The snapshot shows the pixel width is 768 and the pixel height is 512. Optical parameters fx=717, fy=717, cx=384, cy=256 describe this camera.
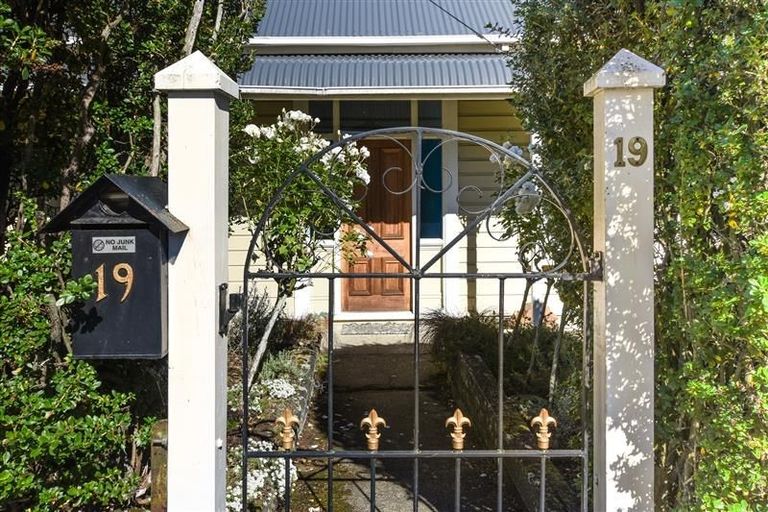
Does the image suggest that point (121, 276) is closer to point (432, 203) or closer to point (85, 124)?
point (85, 124)

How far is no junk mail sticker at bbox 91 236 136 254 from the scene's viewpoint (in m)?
2.67

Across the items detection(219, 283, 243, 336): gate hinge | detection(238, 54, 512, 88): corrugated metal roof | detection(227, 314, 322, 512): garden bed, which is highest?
detection(238, 54, 512, 88): corrugated metal roof

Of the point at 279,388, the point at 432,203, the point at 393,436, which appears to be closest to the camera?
the point at 279,388

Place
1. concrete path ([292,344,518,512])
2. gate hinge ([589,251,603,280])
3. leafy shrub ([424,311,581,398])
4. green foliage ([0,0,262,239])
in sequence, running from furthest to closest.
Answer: leafy shrub ([424,311,581,398]) < concrete path ([292,344,518,512]) < green foliage ([0,0,262,239]) < gate hinge ([589,251,603,280])

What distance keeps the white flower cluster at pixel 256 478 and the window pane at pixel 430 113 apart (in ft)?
18.3

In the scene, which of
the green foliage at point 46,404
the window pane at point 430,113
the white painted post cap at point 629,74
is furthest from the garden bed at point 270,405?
the window pane at point 430,113

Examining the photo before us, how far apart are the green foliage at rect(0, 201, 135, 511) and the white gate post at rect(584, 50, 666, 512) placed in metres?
2.15

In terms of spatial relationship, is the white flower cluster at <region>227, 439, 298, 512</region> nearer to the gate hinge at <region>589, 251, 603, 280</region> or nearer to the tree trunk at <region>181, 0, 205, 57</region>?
the gate hinge at <region>589, 251, 603, 280</region>

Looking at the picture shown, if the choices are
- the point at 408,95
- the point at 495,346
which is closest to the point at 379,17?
the point at 408,95

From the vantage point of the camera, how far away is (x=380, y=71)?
329 inches

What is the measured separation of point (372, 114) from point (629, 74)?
6754 millimetres

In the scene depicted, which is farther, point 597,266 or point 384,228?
point 384,228

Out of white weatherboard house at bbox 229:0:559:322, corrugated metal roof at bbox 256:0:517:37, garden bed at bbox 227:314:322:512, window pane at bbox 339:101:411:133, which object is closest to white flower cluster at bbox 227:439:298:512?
garden bed at bbox 227:314:322:512

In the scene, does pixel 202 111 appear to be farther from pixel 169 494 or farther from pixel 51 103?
pixel 169 494
